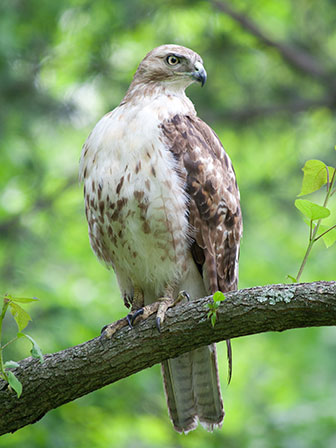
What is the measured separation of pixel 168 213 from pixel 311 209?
3.37 feet

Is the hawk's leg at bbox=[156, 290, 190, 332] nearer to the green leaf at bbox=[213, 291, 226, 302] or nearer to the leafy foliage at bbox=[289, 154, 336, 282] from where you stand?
the green leaf at bbox=[213, 291, 226, 302]

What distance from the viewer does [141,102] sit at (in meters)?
4.15

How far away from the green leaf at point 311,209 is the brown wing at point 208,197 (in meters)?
0.99

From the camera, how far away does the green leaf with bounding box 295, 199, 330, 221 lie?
2903 mm

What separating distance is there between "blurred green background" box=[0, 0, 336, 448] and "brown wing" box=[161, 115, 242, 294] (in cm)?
257

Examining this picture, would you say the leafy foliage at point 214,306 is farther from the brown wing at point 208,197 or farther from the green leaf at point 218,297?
the brown wing at point 208,197

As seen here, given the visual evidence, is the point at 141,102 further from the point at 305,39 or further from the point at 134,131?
the point at 305,39

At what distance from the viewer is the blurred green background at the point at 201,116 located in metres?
6.93

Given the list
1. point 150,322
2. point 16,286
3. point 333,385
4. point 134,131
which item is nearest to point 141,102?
point 134,131

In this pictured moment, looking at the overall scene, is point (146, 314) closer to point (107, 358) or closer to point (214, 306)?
point (107, 358)

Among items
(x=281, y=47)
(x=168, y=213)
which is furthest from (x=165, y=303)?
(x=281, y=47)

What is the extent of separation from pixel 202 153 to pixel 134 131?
39cm

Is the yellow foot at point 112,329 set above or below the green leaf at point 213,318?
above

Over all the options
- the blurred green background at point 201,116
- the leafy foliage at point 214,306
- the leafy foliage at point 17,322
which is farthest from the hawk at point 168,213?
the blurred green background at point 201,116
